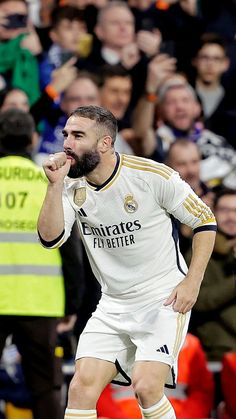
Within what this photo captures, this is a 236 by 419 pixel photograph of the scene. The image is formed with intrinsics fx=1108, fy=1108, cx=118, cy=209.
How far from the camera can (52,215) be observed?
5.54m

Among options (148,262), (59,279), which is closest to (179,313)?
(148,262)

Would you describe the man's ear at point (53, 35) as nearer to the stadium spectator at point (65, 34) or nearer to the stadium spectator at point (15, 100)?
the stadium spectator at point (65, 34)

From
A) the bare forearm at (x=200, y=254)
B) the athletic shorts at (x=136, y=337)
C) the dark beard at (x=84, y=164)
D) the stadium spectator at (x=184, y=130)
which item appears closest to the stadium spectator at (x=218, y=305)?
the stadium spectator at (x=184, y=130)

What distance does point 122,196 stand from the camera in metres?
5.72

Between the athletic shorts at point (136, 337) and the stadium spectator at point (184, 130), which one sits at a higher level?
the athletic shorts at point (136, 337)

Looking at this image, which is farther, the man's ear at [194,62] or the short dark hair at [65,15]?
the man's ear at [194,62]

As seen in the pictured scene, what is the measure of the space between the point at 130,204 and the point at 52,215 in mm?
437

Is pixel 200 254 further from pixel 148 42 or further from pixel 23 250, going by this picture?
pixel 148 42

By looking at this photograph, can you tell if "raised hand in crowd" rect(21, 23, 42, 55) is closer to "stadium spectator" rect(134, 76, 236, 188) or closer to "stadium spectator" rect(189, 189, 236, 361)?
"stadium spectator" rect(134, 76, 236, 188)

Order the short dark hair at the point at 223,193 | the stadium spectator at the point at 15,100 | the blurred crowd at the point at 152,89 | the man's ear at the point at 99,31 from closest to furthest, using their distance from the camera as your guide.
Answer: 1. the blurred crowd at the point at 152,89
2. the short dark hair at the point at 223,193
3. the stadium spectator at the point at 15,100
4. the man's ear at the point at 99,31

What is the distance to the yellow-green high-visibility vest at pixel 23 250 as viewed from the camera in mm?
6836

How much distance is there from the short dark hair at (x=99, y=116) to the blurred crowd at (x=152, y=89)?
230 cm

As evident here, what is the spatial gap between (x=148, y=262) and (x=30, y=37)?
15.1 ft

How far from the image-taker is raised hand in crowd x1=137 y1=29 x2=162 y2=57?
1042 centimetres
